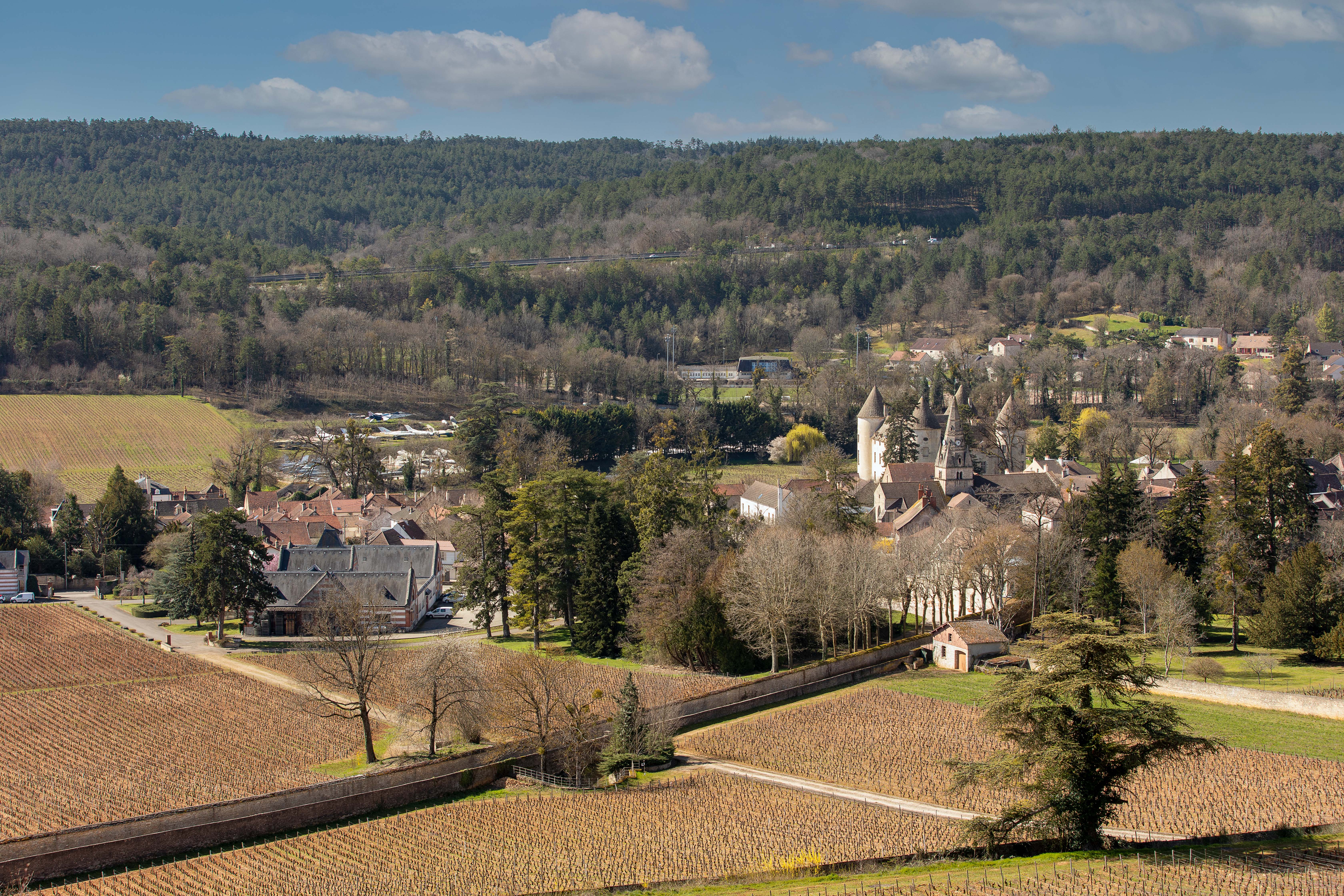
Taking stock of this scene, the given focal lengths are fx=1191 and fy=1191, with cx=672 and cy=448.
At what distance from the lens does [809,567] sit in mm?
44188

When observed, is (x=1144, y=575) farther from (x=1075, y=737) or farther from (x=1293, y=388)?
(x=1293, y=388)

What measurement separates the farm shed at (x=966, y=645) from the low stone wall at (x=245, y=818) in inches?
460

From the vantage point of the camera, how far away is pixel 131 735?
34656mm

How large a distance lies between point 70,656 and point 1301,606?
145 ft

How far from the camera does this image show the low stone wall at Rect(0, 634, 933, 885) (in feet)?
82.3

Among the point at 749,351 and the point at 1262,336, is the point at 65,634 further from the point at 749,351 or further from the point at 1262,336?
the point at 1262,336

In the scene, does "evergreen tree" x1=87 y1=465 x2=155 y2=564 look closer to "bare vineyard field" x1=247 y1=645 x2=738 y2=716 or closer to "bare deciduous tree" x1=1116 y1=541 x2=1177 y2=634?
"bare vineyard field" x1=247 y1=645 x2=738 y2=716

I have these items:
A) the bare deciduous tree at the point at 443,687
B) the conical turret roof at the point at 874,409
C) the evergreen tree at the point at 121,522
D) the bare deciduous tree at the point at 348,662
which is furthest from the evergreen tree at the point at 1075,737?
the conical turret roof at the point at 874,409

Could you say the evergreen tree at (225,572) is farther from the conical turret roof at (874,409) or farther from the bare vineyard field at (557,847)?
the conical turret roof at (874,409)

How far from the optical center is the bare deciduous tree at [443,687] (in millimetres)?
33062

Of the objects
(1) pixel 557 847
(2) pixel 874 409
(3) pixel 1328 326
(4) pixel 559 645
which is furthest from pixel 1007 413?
(1) pixel 557 847

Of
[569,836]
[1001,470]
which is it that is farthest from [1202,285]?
[569,836]

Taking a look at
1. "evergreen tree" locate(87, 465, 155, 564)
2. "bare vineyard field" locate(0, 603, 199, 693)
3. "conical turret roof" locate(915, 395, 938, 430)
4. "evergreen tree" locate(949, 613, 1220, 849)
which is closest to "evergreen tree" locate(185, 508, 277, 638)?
"bare vineyard field" locate(0, 603, 199, 693)

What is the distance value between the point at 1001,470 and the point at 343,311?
7399cm
